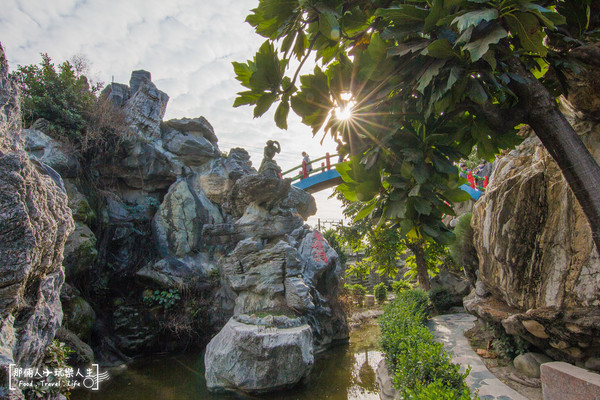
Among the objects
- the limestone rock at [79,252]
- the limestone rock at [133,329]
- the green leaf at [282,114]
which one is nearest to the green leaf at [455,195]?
the green leaf at [282,114]

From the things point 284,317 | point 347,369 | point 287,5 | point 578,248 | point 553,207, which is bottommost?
point 347,369

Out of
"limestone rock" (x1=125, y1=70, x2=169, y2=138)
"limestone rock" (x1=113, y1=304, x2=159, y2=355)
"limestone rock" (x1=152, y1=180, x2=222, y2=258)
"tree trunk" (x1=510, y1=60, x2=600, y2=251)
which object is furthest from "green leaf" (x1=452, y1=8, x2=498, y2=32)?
"limestone rock" (x1=125, y1=70, x2=169, y2=138)

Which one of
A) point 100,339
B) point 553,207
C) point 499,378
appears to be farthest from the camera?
point 100,339

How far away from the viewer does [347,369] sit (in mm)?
7883

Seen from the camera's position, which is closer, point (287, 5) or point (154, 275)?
point (287, 5)

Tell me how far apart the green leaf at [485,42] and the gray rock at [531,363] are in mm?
5888

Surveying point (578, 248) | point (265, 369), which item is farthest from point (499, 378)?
point (265, 369)

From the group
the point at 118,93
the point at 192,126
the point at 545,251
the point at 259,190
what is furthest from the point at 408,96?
the point at 118,93

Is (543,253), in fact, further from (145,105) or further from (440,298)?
(145,105)

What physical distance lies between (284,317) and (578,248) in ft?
18.8

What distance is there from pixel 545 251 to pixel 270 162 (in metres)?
8.04

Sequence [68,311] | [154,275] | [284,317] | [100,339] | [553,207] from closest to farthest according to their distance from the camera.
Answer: [553,207], [284,317], [68,311], [100,339], [154,275]

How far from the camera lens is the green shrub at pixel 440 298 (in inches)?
463

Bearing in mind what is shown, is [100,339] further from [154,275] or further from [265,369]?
[265,369]
